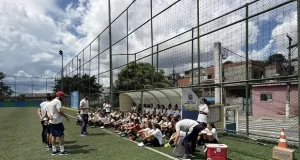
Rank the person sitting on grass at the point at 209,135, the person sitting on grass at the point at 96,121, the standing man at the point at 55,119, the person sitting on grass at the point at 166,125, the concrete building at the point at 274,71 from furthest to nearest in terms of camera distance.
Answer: the person sitting on grass at the point at 96,121
the person sitting on grass at the point at 166,125
the person sitting on grass at the point at 209,135
the concrete building at the point at 274,71
the standing man at the point at 55,119

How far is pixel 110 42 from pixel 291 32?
1627 centimetres

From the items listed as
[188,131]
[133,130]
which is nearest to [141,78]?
[133,130]

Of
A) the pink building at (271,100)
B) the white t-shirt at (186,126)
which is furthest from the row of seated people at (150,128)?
the pink building at (271,100)

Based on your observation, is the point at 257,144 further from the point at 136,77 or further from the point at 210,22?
the point at 136,77

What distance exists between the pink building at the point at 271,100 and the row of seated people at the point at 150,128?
3119 millimetres

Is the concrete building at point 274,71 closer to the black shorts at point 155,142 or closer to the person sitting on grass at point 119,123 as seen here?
the black shorts at point 155,142

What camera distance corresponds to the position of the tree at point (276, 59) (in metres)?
9.20

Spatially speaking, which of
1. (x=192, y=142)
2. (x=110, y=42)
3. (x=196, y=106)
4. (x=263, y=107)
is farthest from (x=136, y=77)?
(x=192, y=142)

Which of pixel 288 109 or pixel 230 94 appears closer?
pixel 288 109

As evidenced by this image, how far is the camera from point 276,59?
9.39 metres

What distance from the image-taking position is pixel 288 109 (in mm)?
12102

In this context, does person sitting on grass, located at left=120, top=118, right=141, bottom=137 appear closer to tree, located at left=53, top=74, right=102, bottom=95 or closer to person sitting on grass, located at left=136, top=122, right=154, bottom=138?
person sitting on grass, located at left=136, top=122, right=154, bottom=138

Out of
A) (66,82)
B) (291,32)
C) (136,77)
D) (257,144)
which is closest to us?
(291,32)

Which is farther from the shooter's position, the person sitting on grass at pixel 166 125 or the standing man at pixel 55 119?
the person sitting on grass at pixel 166 125
